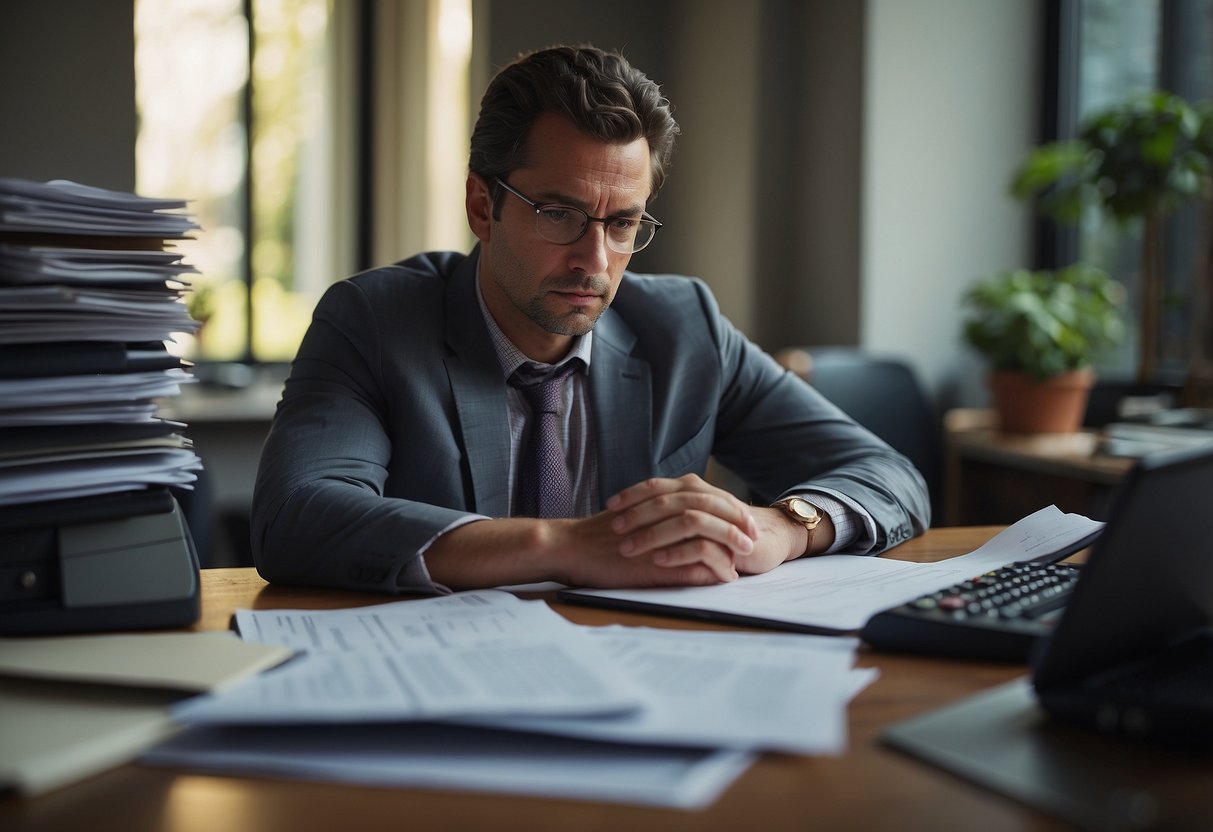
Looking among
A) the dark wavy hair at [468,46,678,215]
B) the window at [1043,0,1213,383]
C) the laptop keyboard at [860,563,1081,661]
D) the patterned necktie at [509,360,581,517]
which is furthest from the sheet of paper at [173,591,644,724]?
the window at [1043,0,1213,383]

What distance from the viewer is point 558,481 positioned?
5.29ft

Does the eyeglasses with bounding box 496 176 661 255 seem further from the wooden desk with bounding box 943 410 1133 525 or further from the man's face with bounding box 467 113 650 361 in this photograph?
the wooden desk with bounding box 943 410 1133 525

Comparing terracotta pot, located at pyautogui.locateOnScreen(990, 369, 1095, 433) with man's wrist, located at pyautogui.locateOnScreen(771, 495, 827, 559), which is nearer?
man's wrist, located at pyautogui.locateOnScreen(771, 495, 827, 559)

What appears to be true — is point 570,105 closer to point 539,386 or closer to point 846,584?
point 539,386

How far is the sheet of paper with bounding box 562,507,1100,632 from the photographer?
100cm

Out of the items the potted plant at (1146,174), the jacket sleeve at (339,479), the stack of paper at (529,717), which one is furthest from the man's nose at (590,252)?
the potted plant at (1146,174)

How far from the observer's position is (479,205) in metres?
1.69

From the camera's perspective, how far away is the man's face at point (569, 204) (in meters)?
1.53

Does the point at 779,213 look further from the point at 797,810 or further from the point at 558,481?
the point at 797,810

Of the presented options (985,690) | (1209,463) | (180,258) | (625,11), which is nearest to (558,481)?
(180,258)

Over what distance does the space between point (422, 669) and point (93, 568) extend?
1.17ft

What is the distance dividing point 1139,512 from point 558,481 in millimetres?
990

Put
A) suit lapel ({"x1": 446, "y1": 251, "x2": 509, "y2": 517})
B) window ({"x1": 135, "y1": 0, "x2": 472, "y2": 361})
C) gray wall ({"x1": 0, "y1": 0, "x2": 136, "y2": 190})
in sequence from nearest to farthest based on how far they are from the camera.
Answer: suit lapel ({"x1": 446, "y1": 251, "x2": 509, "y2": 517})
gray wall ({"x1": 0, "y1": 0, "x2": 136, "y2": 190})
window ({"x1": 135, "y1": 0, "x2": 472, "y2": 361})

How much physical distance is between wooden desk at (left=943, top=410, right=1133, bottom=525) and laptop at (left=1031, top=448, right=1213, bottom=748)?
1.76 metres
